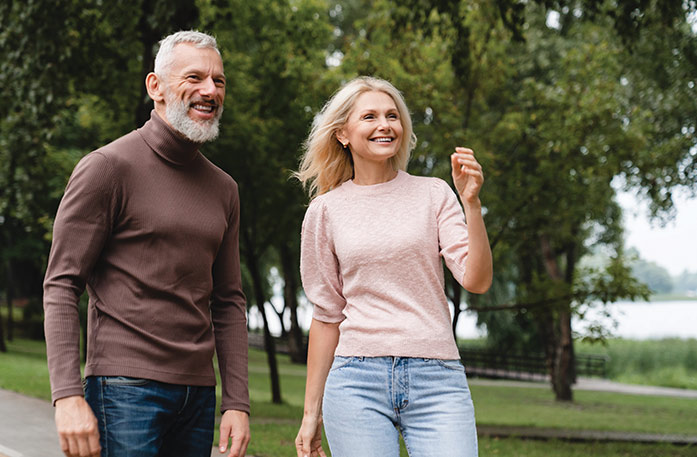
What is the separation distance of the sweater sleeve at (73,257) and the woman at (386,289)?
96cm

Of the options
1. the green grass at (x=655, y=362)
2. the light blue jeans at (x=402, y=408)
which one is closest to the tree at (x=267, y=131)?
the light blue jeans at (x=402, y=408)

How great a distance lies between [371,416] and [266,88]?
12846 mm

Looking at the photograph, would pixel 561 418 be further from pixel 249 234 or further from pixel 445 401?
pixel 445 401

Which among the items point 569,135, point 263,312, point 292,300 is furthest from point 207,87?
point 292,300

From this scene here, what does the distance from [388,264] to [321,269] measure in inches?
14.5

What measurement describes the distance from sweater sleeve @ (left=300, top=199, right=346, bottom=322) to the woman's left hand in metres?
0.65

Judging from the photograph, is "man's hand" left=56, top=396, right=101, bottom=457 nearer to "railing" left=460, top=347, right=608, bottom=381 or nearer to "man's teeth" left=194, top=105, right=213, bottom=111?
"man's teeth" left=194, top=105, right=213, bottom=111

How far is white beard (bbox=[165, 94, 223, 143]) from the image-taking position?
9.42 ft

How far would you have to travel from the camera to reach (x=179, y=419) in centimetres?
279

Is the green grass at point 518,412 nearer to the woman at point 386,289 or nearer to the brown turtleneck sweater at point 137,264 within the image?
the woman at point 386,289

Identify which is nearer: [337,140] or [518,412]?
[337,140]

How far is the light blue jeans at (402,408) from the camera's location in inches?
114

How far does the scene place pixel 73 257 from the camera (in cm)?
256

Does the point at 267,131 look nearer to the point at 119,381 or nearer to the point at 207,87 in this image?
the point at 207,87
